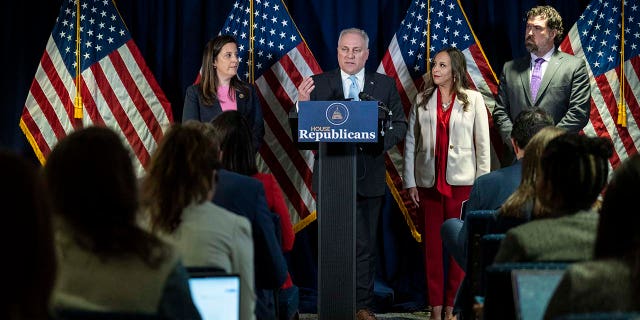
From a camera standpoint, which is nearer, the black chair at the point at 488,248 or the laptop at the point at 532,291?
A: the laptop at the point at 532,291

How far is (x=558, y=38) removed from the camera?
665cm

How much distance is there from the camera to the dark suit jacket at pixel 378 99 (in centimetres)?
610

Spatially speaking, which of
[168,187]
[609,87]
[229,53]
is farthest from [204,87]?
[168,187]

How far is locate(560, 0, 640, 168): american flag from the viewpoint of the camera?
712cm


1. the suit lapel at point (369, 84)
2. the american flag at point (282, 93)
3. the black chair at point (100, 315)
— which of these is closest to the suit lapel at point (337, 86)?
the suit lapel at point (369, 84)

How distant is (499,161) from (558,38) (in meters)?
1.00

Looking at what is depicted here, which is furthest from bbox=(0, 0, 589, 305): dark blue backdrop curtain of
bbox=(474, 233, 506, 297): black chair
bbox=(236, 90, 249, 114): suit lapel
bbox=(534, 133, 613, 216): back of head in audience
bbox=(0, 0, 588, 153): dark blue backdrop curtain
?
bbox=(534, 133, 613, 216): back of head in audience

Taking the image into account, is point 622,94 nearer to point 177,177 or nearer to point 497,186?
point 497,186

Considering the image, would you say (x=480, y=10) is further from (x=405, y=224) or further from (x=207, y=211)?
(x=207, y=211)

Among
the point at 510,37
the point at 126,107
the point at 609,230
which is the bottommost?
the point at 609,230

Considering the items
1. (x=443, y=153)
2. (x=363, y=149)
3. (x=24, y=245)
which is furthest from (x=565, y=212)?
(x=443, y=153)

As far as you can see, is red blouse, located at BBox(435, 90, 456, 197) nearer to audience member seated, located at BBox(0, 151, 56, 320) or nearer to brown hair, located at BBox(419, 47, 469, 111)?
brown hair, located at BBox(419, 47, 469, 111)

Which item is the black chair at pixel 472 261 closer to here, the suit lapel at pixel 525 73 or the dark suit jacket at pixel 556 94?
the dark suit jacket at pixel 556 94

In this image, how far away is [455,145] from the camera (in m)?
6.48
